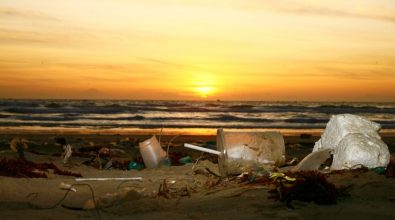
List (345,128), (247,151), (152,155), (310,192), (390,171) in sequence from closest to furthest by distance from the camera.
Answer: (310,192), (390,171), (247,151), (345,128), (152,155)

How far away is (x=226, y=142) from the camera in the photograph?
6.82 meters

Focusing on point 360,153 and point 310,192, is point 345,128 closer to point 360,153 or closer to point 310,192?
point 360,153

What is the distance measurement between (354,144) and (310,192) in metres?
1.83

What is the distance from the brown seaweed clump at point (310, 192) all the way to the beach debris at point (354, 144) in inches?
53.1

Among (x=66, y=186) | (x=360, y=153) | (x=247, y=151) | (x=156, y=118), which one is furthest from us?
(x=156, y=118)

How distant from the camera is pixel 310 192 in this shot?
16.2 ft

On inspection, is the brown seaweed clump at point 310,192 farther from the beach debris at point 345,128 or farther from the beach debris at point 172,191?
the beach debris at point 345,128

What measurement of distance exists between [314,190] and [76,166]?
16.8 feet

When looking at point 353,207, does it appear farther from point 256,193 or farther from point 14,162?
point 14,162

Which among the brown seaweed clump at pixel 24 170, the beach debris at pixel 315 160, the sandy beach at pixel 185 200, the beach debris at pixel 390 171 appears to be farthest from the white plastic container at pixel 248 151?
the brown seaweed clump at pixel 24 170

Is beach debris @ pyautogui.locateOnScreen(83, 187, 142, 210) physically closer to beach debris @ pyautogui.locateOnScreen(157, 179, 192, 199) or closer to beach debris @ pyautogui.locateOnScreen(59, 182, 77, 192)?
beach debris @ pyautogui.locateOnScreen(157, 179, 192, 199)

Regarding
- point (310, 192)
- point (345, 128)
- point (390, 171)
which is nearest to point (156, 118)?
point (345, 128)

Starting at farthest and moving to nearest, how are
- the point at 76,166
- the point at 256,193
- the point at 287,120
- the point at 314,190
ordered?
the point at 287,120
the point at 76,166
the point at 256,193
the point at 314,190

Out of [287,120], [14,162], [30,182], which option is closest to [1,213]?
[30,182]
